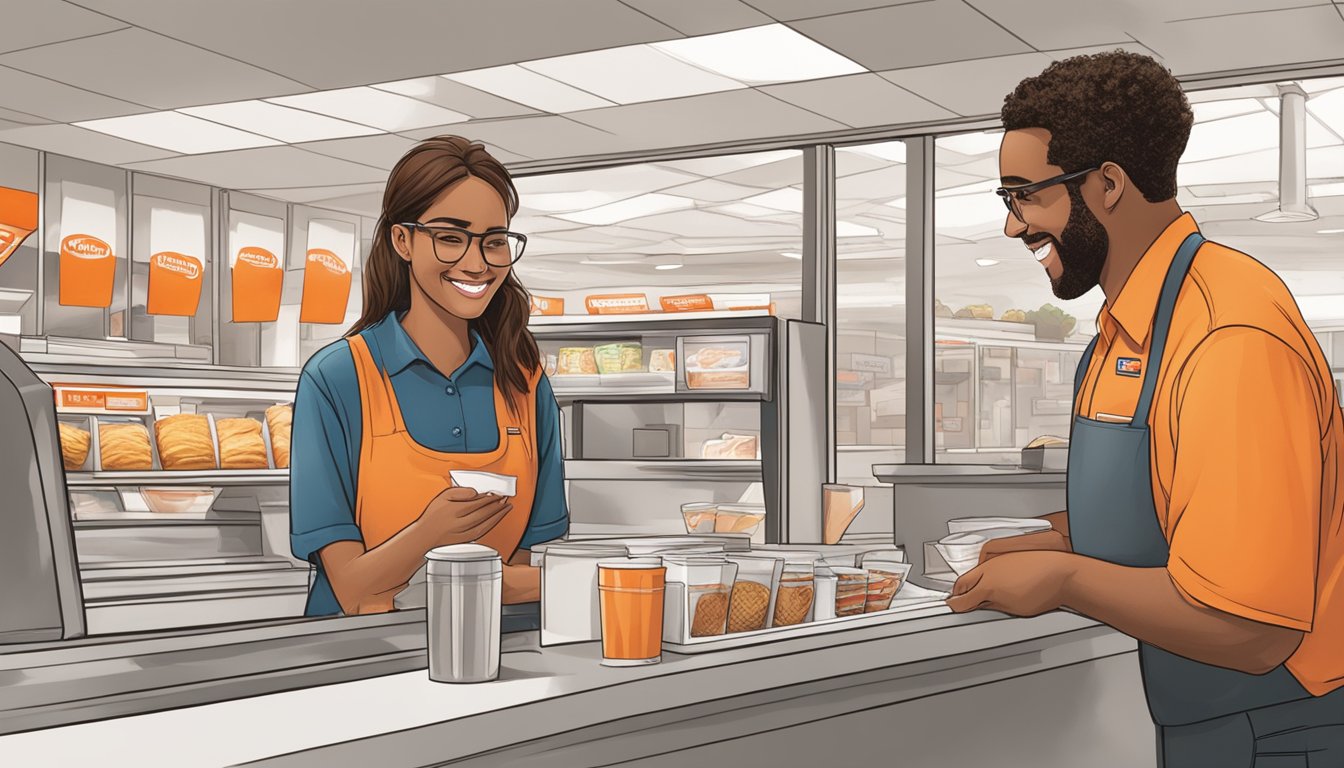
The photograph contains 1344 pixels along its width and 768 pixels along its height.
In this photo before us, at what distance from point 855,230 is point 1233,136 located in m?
3.55

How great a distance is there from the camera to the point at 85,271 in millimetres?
4590

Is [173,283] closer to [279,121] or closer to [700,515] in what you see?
[279,121]

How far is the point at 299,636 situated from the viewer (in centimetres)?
157

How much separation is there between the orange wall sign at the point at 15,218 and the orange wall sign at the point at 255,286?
3.93ft

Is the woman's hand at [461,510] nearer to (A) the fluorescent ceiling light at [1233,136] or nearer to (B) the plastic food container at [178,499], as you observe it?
(B) the plastic food container at [178,499]

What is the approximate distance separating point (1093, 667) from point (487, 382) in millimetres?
1214

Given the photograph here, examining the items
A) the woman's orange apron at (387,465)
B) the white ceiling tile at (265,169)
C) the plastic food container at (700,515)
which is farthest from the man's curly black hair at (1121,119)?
the white ceiling tile at (265,169)

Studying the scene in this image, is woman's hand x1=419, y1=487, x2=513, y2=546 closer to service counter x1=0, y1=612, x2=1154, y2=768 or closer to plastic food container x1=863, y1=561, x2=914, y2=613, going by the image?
service counter x1=0, y1=612, x2=1154, y2=768

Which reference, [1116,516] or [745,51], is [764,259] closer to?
[745,51]

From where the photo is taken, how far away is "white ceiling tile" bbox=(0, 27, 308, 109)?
5.02 meters

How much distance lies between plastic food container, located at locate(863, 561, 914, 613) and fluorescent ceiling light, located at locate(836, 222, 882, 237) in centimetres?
803

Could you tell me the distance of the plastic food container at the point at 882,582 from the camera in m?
2.02

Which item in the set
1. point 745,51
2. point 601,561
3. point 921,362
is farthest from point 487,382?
point 921,362

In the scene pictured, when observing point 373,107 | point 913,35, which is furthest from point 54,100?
point 913,35
